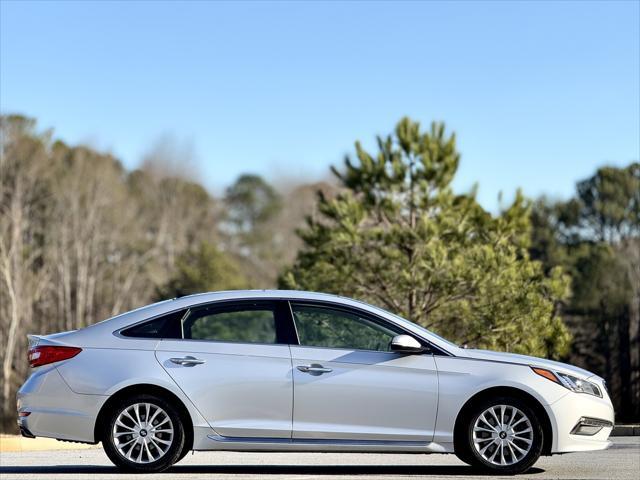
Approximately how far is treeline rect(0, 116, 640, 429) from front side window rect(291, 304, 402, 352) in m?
19.1

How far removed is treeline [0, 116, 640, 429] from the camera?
30.6m

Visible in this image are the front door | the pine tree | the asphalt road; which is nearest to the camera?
the asphalt road

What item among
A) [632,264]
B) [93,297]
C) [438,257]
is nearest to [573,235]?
[632,264]

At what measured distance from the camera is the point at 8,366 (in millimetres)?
64438

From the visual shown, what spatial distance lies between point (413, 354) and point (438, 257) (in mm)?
19905

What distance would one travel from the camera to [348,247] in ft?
104

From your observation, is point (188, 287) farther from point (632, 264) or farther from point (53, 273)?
point (632, 264)

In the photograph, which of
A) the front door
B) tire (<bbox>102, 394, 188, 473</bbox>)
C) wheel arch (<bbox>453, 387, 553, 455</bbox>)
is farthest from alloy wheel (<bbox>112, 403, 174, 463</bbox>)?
wheel arch (<bbox>453, 387, 553, 455</bbox>)

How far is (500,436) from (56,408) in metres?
3.66

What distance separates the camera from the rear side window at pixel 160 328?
32.0 ft

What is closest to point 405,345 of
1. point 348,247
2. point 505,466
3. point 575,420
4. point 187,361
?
point 505,466

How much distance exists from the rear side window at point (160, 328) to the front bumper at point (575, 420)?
3191mm

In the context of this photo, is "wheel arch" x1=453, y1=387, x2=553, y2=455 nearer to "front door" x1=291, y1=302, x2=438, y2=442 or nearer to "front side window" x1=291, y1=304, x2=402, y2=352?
"front door" x1=291, y1=302, x2=438, y2=442

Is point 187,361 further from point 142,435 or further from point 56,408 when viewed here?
point 56,408
